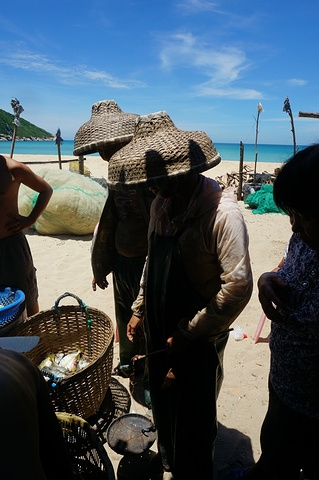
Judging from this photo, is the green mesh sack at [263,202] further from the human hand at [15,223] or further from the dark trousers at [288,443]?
the dark trousers at [288,443]

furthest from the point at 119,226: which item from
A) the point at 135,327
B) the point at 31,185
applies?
the point at 31,185

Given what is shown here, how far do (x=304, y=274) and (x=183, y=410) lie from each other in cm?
98

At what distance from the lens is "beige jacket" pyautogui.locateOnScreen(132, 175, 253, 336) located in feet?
4.52

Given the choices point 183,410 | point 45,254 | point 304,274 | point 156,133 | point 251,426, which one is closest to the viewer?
point 304,274

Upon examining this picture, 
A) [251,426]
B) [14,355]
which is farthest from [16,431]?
[251,426]

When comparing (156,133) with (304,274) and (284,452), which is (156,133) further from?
(284,452)

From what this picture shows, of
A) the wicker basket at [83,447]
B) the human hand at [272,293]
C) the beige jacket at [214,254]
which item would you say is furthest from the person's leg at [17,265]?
the human hand at [272,293]

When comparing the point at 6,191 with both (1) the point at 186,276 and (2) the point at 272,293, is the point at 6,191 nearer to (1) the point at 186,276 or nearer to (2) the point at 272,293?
(1) the point at 186,276

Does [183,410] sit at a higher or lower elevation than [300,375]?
lower

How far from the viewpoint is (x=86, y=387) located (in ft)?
6.75

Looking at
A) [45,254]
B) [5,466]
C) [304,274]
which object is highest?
[304,274]

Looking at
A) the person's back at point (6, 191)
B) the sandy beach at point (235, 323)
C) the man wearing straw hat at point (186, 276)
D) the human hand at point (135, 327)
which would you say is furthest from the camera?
the person's back at point (6, 191)

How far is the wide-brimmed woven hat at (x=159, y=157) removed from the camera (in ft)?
4.40

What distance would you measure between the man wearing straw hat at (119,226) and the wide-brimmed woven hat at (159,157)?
77cm
